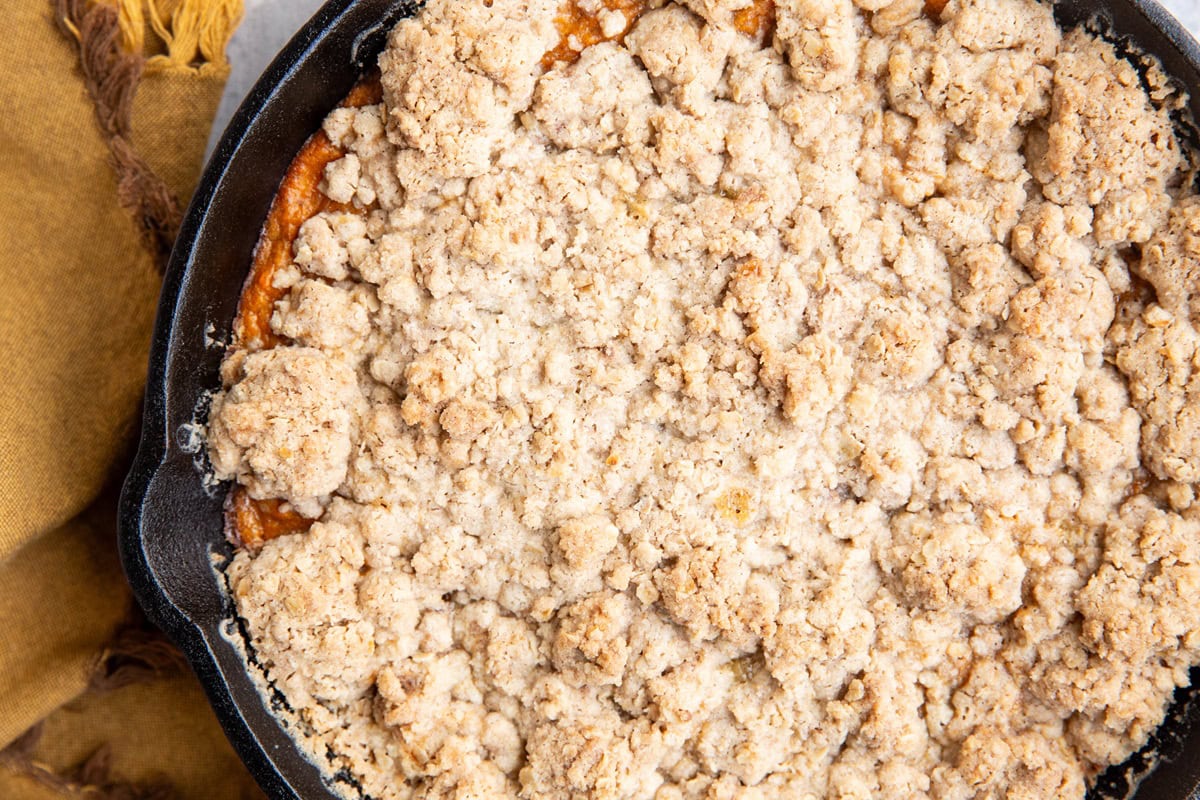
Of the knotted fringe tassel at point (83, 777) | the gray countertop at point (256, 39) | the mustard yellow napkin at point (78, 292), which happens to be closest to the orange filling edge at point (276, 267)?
the mustard yellow napkin at point (78, 292)

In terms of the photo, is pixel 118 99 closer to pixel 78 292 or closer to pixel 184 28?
pixel 184 28

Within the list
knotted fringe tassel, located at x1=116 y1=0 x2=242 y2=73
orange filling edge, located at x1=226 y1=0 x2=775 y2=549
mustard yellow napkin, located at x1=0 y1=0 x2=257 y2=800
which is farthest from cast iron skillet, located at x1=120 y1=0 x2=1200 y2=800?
knotted fringe tassel, located at x1=116 y1=0 x2=242 y2=73

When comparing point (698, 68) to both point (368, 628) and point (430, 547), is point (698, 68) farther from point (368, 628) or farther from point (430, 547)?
point (368, 628)

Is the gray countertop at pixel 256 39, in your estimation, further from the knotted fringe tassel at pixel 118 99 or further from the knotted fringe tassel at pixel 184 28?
the knotted fringe tassel at pixel 118 99

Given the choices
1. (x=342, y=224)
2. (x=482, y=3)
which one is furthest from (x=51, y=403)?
(x=482, y=3)

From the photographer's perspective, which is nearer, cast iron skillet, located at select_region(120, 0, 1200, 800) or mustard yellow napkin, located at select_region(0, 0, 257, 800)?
cast iron skillet, located at select_region(120, 0, 1200, 800)

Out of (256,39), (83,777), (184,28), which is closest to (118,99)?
(184,28)

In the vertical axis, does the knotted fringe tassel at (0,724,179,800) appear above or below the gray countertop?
below

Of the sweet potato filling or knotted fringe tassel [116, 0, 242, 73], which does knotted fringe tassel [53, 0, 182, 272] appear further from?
the sweet potato filling
